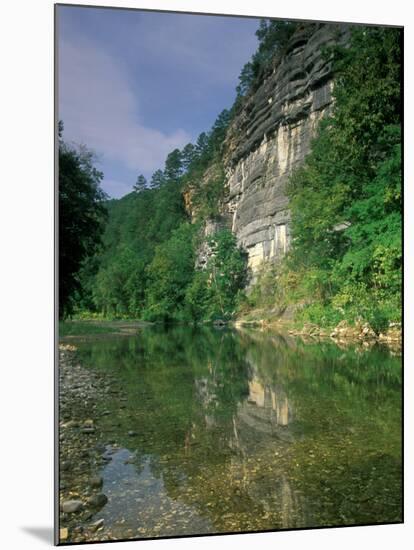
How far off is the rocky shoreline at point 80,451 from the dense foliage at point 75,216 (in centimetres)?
41

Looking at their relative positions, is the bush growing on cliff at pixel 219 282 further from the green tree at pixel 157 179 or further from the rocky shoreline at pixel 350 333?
the green tree at pixel 157 179

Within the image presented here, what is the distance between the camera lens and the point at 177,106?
4.57 meters

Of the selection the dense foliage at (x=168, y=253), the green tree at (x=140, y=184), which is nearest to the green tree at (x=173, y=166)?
the dense foliage at (x=168, y=253)

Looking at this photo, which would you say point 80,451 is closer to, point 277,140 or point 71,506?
point 71,506

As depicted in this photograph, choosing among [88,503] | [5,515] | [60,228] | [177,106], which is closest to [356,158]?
[177,106]

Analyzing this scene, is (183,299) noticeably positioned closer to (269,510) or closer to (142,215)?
(142,215)

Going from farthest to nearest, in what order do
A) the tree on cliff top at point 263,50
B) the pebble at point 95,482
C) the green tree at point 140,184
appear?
the tree on cliff top at point 263,50 < the green tree at point 140,184 < the pebble at point 95,482

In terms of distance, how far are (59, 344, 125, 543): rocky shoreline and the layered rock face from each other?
1412mm

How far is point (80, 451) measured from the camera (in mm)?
4203


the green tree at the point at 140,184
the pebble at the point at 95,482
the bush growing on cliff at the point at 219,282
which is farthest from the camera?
the bush growing on cliff at the point at 219,282

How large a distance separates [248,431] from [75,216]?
5.89 ft

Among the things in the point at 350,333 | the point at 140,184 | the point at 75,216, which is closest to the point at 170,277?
the point at 140,184

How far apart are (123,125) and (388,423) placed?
107 inches

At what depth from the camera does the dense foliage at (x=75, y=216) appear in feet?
14.0
